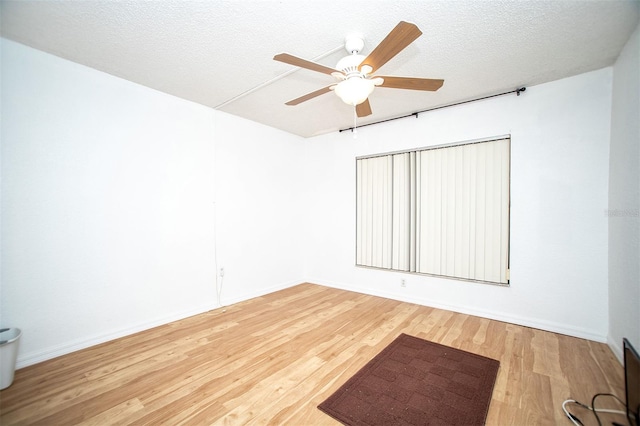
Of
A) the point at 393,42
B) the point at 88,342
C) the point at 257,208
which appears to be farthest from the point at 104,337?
the point at 393,42

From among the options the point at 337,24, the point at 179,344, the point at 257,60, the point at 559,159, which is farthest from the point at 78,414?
the point at 559,159

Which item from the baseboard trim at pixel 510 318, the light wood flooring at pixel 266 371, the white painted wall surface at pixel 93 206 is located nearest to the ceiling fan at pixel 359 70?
the white painted wall surface at pixel 93 206

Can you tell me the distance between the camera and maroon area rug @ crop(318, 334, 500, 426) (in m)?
1.69

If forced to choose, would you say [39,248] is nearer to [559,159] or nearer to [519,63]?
[519,63]

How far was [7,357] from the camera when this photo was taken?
1.95 meters

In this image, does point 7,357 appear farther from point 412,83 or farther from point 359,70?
point 412,83

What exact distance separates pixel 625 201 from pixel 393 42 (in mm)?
2428

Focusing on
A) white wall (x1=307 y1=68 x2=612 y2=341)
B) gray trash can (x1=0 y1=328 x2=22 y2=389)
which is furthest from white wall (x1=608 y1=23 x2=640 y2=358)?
gray trash can (x1=0 y1=328 x2=22 y2=389)

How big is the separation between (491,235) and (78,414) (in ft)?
13.6

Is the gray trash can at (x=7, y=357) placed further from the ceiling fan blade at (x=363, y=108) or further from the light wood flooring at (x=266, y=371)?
the ceiling fan blade at (x=363, y=108)

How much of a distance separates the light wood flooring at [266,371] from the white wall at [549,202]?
265 mm

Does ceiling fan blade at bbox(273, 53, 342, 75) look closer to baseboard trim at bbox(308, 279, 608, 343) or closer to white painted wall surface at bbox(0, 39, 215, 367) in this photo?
white painted wall surface at bbox(0, 39, 215, 367)

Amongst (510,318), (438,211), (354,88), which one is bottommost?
(510,318)

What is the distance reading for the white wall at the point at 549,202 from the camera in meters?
2.63
